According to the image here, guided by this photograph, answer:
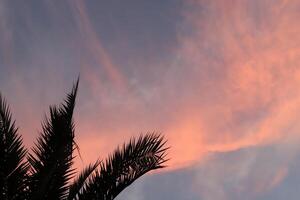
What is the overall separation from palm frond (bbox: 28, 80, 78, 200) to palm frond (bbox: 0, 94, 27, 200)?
0.26 meters

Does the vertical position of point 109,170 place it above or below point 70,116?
below

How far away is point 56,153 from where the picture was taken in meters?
9.37

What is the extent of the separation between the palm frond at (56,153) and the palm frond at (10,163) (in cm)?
26

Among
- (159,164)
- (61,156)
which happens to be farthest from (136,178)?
(61,156)

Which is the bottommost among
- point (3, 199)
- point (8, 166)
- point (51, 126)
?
point (3, 199)

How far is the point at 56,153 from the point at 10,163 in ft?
2.85

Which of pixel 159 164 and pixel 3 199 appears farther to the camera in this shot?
pixel 159 164

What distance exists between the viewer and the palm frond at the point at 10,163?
29.5ft

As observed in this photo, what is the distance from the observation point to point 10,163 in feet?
30.0

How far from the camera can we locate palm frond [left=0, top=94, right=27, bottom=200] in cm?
898

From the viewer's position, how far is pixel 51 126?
31.4 feet

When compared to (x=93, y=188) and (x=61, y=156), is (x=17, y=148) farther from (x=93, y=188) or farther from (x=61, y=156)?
(x=93, y=188)

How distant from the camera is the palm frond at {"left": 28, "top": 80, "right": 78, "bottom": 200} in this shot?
364 inches

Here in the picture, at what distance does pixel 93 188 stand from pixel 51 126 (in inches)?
59.8
